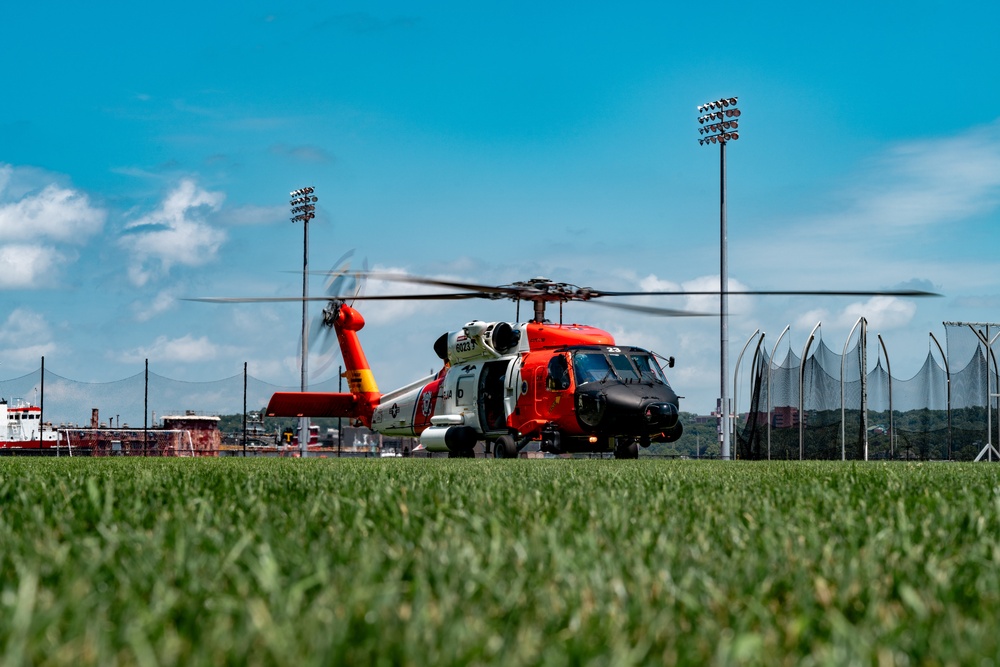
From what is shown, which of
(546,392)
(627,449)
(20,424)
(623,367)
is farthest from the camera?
(20,424)

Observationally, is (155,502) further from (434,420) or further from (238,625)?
(434,420)

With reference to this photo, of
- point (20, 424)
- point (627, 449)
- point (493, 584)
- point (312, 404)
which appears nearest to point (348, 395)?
point (312, 404)

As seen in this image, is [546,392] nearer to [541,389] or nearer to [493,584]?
[541,389]

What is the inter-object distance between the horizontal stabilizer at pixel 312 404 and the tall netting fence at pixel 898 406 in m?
8.80

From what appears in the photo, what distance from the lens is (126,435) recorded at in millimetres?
55438

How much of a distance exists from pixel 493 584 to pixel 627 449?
47.6 ft

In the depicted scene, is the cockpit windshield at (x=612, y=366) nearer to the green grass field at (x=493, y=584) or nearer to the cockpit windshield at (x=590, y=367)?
the cockpit windshield at (x=590, y=367)

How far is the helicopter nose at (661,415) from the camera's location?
49.4 ft

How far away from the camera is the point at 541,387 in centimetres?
1580

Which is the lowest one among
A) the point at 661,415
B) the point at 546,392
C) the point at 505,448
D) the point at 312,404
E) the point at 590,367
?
the point at 505,448

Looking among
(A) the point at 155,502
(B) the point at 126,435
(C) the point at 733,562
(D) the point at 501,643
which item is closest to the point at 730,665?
(D) the point at 501,643

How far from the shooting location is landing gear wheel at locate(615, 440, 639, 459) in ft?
52.6

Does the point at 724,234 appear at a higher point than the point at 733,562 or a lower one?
higher

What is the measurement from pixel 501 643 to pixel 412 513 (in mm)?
1734
